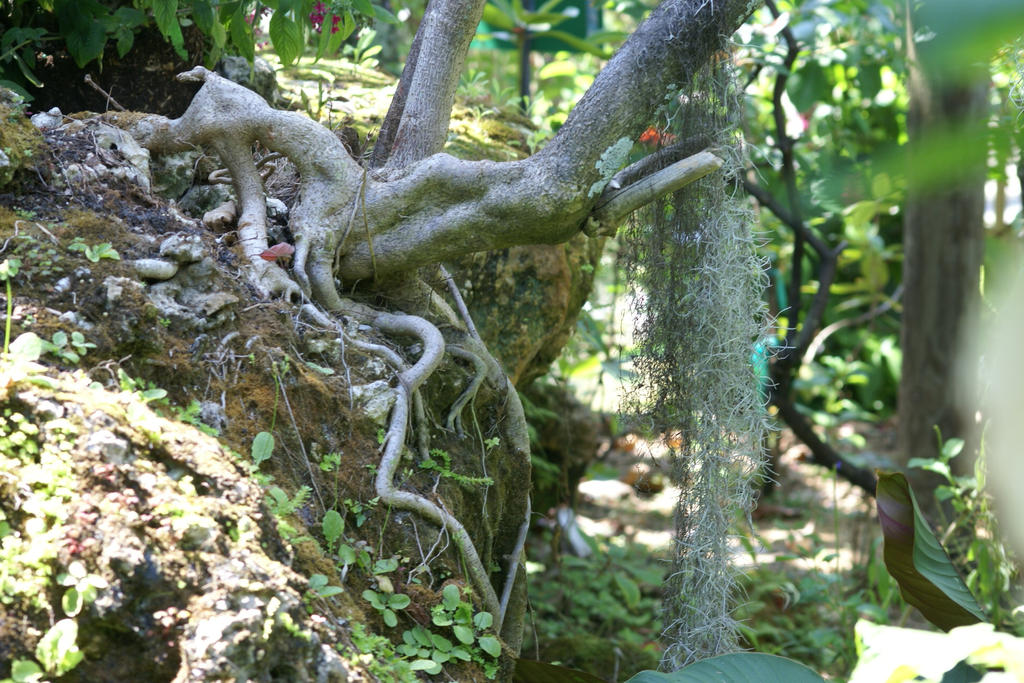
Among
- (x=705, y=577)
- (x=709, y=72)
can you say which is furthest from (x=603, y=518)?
(x=709, y=72)

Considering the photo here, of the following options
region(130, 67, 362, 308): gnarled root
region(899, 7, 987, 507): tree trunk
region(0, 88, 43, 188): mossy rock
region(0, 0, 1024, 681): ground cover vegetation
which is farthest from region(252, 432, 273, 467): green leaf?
region(899, 7, 987, 507): tree trunk

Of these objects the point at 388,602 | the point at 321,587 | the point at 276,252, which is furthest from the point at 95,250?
the point at 388,602

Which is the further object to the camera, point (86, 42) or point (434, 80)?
point (434, 80)

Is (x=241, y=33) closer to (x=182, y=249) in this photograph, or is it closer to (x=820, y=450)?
(x=182, y=249)

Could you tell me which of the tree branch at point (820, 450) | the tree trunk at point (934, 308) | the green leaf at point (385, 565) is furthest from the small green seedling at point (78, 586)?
the tree trunk at point (934, 308)

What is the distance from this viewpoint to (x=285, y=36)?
234cm

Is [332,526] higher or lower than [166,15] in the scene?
lower

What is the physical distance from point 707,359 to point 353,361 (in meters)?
1.13

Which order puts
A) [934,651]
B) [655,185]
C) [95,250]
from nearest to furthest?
[934,651], [95,250], [655,185]

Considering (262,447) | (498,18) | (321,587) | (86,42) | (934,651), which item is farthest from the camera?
(498,18)

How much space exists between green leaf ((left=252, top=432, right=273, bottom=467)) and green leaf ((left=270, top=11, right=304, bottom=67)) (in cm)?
112

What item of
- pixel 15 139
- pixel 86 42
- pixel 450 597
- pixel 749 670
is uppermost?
pixel 86 42

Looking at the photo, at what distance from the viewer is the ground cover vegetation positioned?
1477 millimetres

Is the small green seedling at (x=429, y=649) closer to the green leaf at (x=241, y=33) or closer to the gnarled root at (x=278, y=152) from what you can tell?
the gnarled root at (x=278, y=152)
